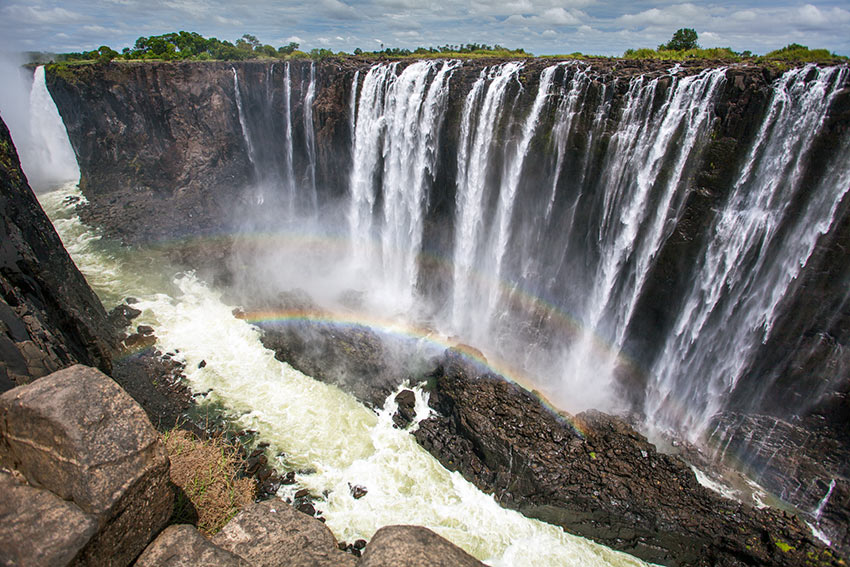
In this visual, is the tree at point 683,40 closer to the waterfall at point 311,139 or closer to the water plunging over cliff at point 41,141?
the waterfall at point 311,139

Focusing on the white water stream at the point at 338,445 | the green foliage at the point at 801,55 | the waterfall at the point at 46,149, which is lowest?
the white water stream at the point at 338,445

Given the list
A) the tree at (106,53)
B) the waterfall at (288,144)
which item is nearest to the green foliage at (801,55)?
the waterfall at (288,144)

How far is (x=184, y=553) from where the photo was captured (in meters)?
4.54

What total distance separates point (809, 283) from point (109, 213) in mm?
33198

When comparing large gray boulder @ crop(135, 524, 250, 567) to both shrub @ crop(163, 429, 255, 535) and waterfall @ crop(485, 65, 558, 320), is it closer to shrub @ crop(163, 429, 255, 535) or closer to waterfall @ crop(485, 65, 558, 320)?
shrub @ crop(163, 429, 255, 535)

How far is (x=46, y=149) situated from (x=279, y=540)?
142 ft

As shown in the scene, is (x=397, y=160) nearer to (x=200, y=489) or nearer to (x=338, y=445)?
(x=338, y=445)

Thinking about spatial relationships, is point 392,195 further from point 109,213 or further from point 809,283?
point 109,213

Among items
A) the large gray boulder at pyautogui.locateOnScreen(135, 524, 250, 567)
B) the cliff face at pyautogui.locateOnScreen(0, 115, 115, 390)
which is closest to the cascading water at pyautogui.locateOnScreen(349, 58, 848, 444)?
the large gray boulder at pyautogui.locateOnScreen(135, 524, 250, 567)

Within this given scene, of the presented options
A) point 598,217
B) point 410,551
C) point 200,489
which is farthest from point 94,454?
point 598,217

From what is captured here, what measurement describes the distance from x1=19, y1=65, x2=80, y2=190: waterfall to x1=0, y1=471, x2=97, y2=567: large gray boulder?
38.2 meters

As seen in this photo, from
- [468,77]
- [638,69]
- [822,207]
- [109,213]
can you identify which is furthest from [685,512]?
[109,213]

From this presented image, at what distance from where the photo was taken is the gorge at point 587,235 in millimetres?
10844

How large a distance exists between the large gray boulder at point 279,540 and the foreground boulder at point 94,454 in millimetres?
921
